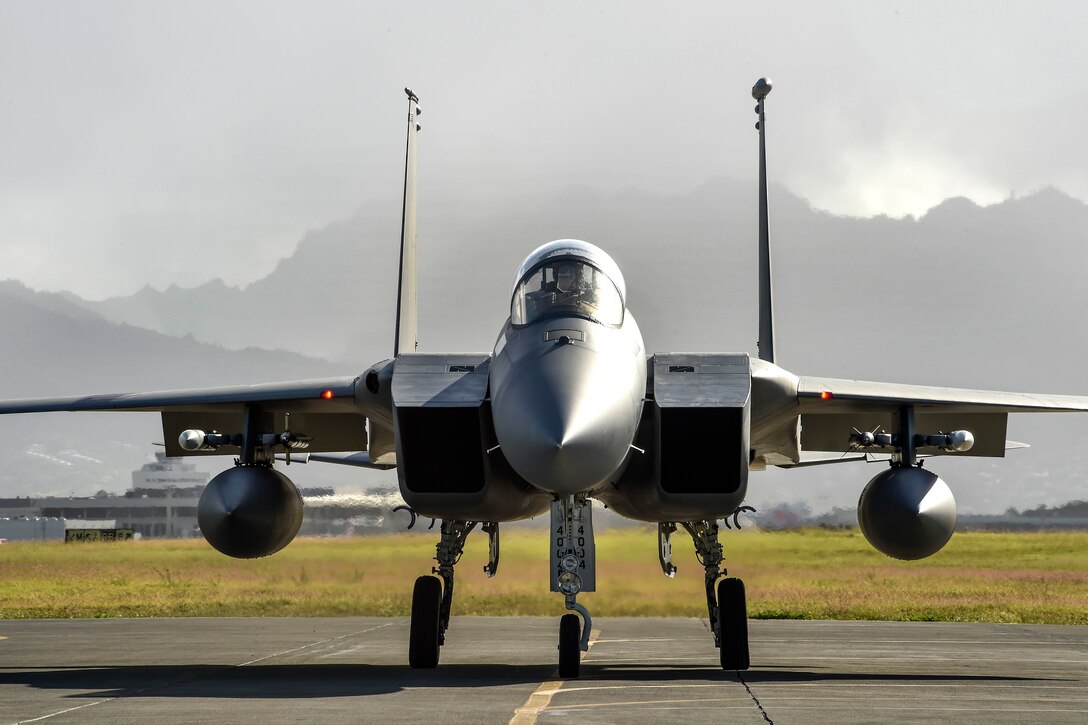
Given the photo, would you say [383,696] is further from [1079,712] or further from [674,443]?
[1079,712]

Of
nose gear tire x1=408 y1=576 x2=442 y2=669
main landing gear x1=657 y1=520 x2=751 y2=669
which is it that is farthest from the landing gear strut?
nose gear tire x1=408 y1=576 x2=442 y2=669

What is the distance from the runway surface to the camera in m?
8.62

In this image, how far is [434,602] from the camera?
12.3 meters

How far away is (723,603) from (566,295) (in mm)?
3542

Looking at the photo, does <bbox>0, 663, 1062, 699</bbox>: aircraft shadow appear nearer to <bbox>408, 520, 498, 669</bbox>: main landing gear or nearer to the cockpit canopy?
<bbox>408, 520, 498, 669</bbox>: main landing gear

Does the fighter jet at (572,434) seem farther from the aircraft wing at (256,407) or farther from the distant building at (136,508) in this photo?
the distant building at (136,508)

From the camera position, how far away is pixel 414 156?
50.4ft

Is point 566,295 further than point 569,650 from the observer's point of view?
Yes

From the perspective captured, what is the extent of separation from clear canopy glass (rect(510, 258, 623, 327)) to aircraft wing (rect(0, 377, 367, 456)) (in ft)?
7.61

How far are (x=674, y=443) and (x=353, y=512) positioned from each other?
543 inches

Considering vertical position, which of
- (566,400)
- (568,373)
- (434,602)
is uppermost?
(568,373)

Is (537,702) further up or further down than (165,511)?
further down

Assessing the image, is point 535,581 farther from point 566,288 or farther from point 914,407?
point 566,288

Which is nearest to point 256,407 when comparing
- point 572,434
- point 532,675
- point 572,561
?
point 532,675
